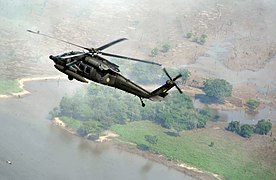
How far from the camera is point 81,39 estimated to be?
97.8 m

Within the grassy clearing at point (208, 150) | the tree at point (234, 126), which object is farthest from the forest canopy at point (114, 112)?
the tree at point (234, 126)

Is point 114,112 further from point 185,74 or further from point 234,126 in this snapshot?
point 185,74

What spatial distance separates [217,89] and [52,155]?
31.0 meters

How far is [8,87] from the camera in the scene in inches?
2975

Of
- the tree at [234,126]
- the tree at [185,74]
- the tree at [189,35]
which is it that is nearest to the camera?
the tree at [234,126]

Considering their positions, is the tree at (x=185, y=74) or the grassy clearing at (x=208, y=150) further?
the tree at (x=185, y=74)

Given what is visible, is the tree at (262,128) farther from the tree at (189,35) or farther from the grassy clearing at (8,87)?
the tree at (189,35)

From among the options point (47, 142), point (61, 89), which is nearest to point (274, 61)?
point (61, 89)

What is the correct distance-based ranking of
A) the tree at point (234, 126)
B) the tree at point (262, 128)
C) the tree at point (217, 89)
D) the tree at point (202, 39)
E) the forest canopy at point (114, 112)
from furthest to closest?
1. the tree at point (202, 39)
2. the tree at point (217, 89)
3. the tree at point (262, 128)
4. the tree at point (234, 126)
5. the forest canopy at point (114, 112)

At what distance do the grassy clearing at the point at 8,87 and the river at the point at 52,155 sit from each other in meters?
2.09

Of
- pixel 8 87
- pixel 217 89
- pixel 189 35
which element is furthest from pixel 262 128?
pixel 189 35

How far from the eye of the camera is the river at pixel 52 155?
5922 centimetres

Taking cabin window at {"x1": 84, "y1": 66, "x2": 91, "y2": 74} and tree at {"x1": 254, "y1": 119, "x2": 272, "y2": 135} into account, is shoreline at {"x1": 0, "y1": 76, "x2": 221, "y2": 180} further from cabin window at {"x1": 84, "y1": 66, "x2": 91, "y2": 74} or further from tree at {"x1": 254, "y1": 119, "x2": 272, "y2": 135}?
cabin window at {"x1": 84, "y1": 66, "x2": 91, "y2": 74}

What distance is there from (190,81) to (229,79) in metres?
8.71
